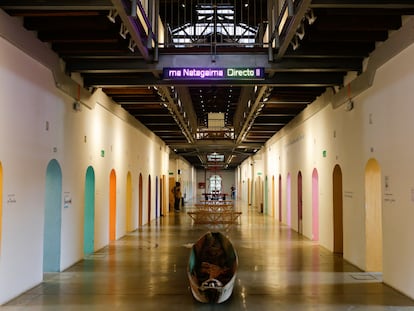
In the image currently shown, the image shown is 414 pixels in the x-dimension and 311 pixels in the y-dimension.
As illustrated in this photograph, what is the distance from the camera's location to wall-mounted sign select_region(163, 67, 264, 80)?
27.5ft

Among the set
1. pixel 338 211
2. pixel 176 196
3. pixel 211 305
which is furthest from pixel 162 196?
pixel 211 305

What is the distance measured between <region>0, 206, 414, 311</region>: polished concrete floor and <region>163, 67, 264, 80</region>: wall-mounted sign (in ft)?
12.0

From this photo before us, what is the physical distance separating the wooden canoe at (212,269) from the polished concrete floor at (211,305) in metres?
0.21

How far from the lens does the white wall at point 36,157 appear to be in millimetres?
6250

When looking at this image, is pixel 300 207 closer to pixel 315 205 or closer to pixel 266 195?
pixel 315 205

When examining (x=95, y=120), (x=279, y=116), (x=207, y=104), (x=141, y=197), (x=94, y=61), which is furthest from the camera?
(x=207, y=104)

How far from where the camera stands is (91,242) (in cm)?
1102

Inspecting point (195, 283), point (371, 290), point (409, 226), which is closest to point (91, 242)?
point (195, 283)

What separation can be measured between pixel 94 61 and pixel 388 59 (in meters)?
5.23

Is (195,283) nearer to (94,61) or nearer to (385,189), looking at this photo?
(385,189)

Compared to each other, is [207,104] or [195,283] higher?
[207,104]

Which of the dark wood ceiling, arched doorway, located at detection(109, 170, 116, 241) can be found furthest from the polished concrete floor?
the dark wood ceiling

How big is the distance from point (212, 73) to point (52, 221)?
160 inches

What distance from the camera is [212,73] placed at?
8.41m
